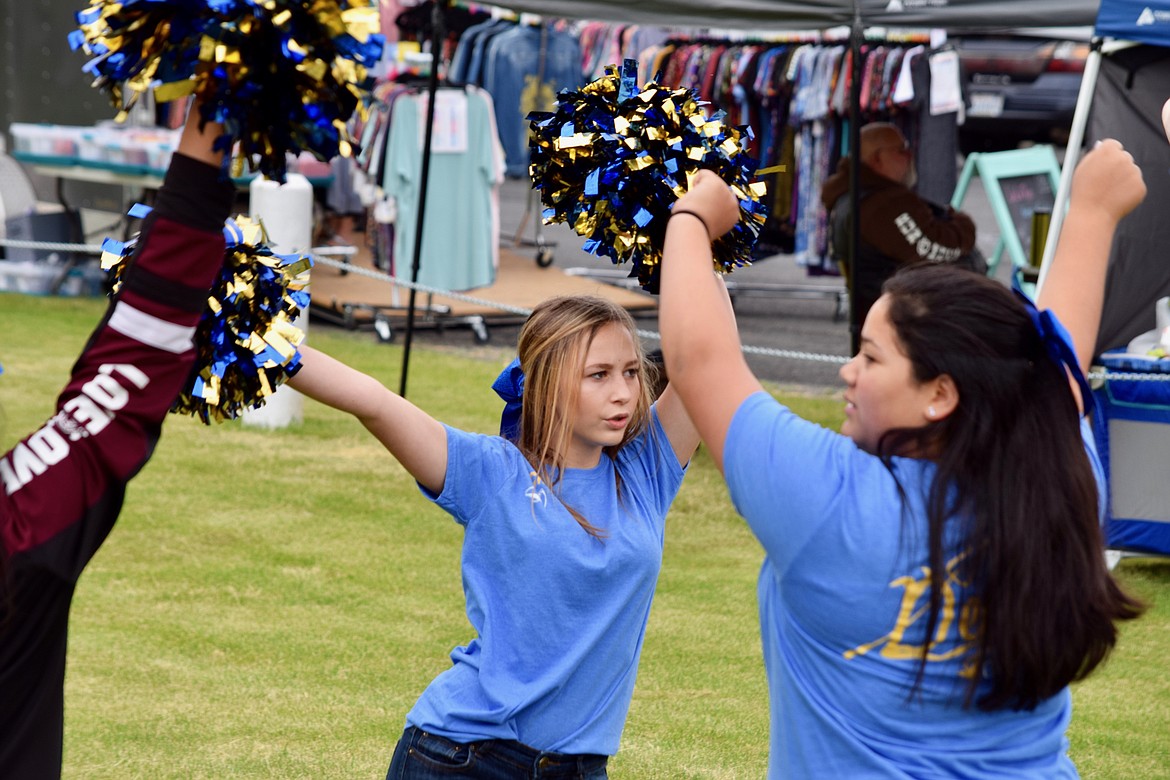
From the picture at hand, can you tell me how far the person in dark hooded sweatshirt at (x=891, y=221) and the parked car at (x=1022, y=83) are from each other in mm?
7760

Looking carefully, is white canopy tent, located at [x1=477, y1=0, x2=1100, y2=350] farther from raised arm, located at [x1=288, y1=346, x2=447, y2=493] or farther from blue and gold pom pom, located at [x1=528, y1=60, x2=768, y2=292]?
raised arm, located at [x1=288, y1=346, x2=447, y2=493]

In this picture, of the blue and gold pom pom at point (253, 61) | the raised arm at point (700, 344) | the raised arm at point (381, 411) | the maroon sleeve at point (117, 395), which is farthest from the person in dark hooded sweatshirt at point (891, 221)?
the maroon sleeve at point (117, 395)

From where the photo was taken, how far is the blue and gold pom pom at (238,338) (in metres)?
2.09

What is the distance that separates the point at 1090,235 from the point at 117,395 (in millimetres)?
1295

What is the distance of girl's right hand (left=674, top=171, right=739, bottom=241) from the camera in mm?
1751

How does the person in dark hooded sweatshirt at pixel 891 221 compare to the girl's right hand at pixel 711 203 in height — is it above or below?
below

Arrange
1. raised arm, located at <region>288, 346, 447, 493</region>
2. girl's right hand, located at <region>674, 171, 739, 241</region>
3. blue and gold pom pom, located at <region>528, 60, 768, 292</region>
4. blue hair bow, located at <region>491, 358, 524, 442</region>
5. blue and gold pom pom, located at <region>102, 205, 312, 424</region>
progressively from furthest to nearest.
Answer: blue hair bow, located at <region>491, 358, 524, 442</region> < blue and gold pom pom, located at <region>528, 60, 768, 292</region> < raised arm, located at <region>288, 346, 447, 493</region> < blue and gold pom pom, located at <region>102, 205, 312, 424</region> < girl's right hand, located at <region>674, 171, 739, 241</region>

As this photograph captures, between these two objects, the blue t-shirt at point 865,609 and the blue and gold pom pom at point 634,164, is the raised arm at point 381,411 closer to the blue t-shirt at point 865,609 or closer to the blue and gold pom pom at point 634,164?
the blue and gold pom pom at point 634,164

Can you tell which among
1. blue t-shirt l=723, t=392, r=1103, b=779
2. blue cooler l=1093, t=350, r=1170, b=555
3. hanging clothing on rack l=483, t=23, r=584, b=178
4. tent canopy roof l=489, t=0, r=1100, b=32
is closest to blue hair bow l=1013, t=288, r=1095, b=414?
blue t-shirt l=723, t=392, r=1103, b=779

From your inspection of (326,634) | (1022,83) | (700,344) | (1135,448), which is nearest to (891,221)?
(1135,448)

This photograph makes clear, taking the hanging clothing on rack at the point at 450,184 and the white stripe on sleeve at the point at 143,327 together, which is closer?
the white stripe on sleeve at the point at 143,327

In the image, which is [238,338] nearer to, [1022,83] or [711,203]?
[711,203]

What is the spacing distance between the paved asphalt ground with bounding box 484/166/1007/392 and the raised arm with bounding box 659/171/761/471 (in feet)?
19.1

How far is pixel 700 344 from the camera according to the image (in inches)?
65.5
